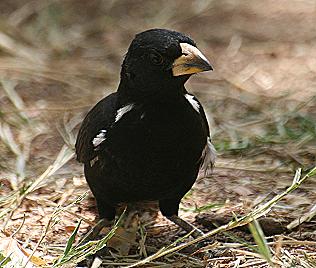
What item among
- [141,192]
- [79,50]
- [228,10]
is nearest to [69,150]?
[141,192]

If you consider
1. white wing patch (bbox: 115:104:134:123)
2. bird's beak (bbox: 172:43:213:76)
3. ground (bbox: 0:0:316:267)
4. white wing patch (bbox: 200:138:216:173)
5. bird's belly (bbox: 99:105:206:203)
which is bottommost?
ground (bbox: 0:0:316:267)

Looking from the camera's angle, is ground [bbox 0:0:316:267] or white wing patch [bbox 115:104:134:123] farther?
ground [bbox 0:0:316:267]

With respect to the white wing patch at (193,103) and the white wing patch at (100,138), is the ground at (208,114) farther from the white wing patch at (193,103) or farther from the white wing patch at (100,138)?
the white wing patch at (193,103)

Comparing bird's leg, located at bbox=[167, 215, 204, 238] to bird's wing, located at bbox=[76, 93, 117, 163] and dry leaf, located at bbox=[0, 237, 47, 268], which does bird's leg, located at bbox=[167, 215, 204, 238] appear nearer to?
bird's wing, located at bbox=[76, 93, 117, 163]

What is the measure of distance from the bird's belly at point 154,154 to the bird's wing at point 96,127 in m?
0.09

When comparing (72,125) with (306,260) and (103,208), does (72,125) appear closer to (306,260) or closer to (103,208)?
(103,208)

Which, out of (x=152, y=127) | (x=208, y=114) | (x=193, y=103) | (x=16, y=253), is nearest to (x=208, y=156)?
(x=193, y=103)

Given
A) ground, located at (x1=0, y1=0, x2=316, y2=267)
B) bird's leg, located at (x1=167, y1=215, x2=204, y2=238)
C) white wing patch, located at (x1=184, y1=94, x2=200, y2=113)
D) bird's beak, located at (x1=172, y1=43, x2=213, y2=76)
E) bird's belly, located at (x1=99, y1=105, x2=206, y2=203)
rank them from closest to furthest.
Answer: bird's beak, located at (x1=172, y1=43, x2=213, y2=76) → bird's belly, located at (x1=99, y1=105, x2=206, y2=203) → white wing patch, located at (x1=184, y1=94, x2=200, y2=113) → ground, located at (x1=0, y1=0, x2=316, y2=267) → bird's leg, located at (x1=167, y1=215, x2=204, y2=238)

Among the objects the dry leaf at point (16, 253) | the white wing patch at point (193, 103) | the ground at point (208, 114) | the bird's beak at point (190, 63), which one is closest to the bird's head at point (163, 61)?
the bird's beak at point (190, 63)

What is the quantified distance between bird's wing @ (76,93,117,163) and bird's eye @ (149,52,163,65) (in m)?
0.31

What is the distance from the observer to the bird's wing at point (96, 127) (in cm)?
312

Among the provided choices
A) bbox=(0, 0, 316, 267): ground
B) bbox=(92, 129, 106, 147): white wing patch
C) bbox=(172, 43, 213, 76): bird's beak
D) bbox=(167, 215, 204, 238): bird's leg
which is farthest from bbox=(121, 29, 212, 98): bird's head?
bbox=(167, 215, 204, 238): bird's leg

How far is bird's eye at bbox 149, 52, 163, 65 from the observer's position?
2910 millimetres

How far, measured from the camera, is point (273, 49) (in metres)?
5.34
